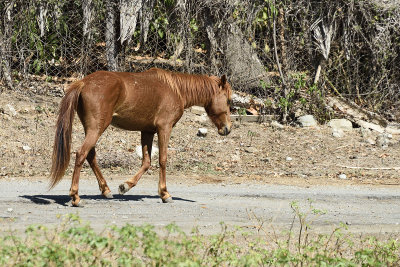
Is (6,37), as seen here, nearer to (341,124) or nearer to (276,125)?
(276,125)

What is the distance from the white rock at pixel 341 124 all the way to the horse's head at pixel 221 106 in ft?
17.9

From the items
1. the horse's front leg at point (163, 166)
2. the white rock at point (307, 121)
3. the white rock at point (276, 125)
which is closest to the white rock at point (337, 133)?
the white rock at point (307, 121)

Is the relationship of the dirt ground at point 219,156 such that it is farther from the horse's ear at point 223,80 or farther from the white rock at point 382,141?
the horse's ear at point 223,80

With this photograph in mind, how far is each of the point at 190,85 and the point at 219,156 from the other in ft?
11.3

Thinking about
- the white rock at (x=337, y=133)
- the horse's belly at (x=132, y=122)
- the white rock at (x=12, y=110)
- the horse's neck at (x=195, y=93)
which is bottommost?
the white rock at (x=337, y=133)

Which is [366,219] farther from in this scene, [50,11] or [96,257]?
[50,11]

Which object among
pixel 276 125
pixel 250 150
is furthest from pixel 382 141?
pixel 250 150

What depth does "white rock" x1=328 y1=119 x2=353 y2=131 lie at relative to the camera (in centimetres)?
1421

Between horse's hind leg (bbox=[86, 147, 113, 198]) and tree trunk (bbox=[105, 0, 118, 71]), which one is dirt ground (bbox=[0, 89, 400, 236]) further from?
tree trunk (bbox=[105, 0, 118, 71])

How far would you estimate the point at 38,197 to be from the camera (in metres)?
8.33

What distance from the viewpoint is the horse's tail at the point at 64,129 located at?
25.2ft

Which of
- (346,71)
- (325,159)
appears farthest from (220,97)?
(346,71)

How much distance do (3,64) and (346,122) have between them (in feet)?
22.9

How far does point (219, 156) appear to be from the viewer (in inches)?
475
